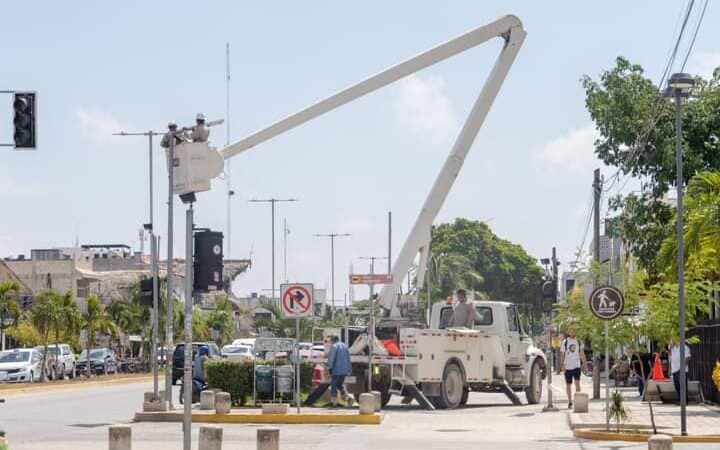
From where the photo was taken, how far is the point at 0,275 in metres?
95.6

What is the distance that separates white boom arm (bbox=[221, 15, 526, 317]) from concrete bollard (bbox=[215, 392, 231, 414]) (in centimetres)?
743

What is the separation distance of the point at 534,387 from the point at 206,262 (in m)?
23.9

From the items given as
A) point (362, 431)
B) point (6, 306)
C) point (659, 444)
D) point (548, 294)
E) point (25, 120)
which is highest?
point (25, 120)

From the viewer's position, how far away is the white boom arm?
37000mm

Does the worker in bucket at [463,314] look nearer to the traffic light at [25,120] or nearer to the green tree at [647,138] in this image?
the green tree at [647,138]

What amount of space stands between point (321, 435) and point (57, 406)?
14601 millimetres

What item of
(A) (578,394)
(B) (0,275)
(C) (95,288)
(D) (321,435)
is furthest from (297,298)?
(C) (95,288)

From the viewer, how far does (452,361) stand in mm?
35250

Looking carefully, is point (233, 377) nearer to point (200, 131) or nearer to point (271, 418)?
point (271, 418)

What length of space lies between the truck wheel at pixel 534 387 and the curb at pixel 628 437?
43.4ft

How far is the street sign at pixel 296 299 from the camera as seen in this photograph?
30.4 meters

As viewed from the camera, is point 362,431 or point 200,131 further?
point 362,431

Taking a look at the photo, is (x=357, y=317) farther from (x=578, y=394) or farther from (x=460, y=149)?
(x=578, y=394)

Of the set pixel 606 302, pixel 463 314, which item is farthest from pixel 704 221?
pixel 463 314
